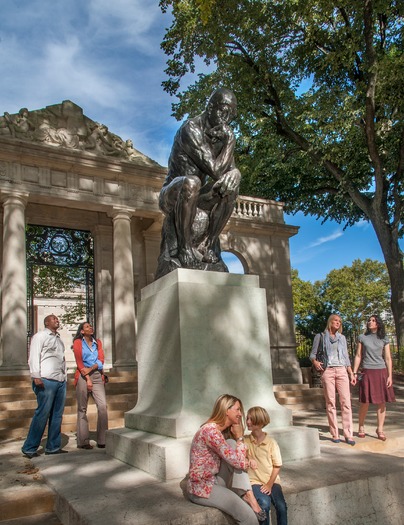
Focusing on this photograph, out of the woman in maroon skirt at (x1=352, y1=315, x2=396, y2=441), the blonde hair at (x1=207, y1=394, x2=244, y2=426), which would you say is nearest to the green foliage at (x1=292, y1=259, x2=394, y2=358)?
the woman in maroon skirt at (x1=352, y1=315, x2=396, y2=441)

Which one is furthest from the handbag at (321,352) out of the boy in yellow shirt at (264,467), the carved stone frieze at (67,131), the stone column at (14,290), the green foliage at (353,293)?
the green foliage at (353,293)

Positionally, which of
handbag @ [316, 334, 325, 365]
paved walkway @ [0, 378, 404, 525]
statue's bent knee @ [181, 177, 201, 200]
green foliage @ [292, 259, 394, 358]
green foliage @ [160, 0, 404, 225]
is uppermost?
green foliage @ [160, 0, 404, 225]

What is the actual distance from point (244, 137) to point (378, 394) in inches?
536

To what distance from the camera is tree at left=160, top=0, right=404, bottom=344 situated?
16125 mm

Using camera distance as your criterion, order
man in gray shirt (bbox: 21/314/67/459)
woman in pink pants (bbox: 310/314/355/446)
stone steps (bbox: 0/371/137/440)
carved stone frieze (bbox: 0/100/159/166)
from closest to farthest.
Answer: man in gray shirt (bbox: 21/314/67/459) < woman in pink pants (bbox: 310/314/355/446) < stone steps (bbox: 0/371/137/440) < carved stone frieze (bbox: 0/100/159/166)

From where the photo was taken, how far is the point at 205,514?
10.5 ft

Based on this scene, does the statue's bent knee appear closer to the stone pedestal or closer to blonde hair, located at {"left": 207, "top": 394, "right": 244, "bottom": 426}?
the stone pedestal

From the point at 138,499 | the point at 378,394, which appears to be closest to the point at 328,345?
the point at 378,394

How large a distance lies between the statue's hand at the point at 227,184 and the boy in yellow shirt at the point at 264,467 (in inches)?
87.4

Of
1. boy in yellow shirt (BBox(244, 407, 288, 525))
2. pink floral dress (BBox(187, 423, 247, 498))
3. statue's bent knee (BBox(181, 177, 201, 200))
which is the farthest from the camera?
statue's bent knee (BBox(181, 177, 201, 200))

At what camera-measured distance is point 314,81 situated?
68.7 feet

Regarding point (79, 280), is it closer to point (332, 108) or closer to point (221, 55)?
point (221, 55)

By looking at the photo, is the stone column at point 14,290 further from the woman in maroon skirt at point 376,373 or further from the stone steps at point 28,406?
the woman in maroon skirt at point 376,373

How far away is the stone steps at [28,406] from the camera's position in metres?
8.77
